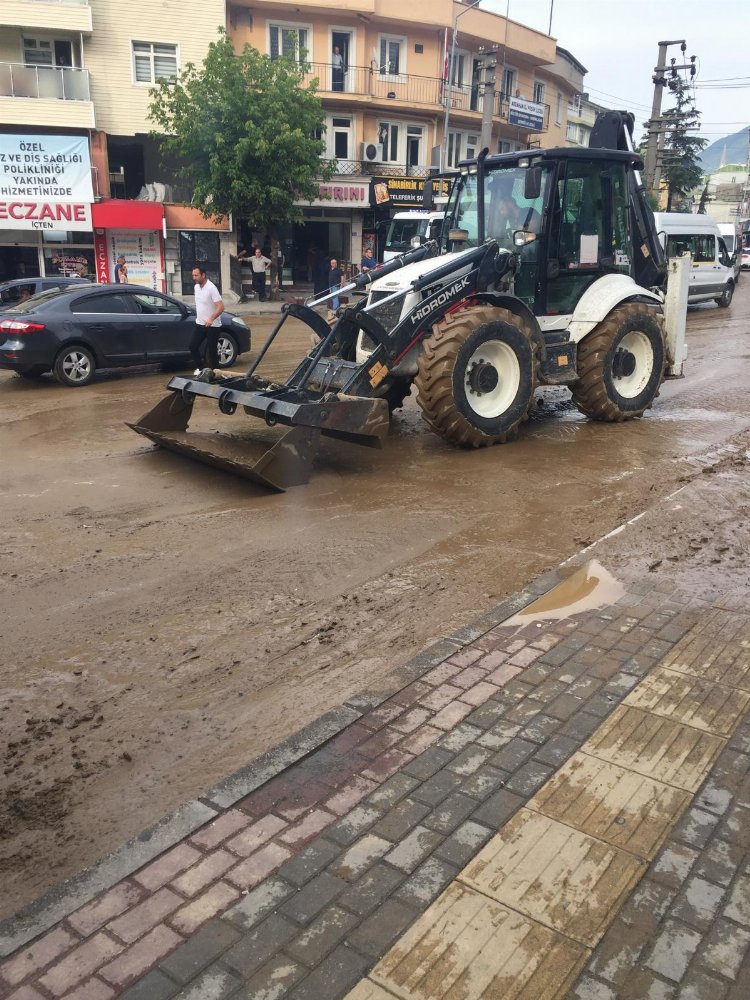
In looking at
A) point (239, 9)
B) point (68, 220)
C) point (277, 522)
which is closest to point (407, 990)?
point (277, 522)

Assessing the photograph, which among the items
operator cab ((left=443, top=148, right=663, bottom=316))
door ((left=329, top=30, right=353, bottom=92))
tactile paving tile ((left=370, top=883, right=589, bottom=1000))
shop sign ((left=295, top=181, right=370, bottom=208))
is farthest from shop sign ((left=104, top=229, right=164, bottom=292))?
tactile paving tile ((left=370, top=883, right=589, bottom=1000))

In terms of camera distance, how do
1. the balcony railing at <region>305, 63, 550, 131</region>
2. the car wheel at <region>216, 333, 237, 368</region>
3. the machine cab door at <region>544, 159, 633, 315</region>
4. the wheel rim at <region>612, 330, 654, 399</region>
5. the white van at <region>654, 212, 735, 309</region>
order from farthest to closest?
1. the balcony railing at <region>305, 63, 550, 131</region>
2. the white van at <region>654, 212, 735, 309</region>
3. the car wheel at <region>216, 333, 237, 368</region>
4. the wheel rim at <region>612, 330, 654, 399</region>
5. the machine cab door at <region>544, 159, 633, 315</region>

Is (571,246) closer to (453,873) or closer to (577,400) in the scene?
(577,400)

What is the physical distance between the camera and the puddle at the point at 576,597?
16.7 feet

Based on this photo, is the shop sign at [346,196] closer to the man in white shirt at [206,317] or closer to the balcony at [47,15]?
the balcony at [47,15]

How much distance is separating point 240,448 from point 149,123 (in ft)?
81.3

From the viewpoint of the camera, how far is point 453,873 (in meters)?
3.04

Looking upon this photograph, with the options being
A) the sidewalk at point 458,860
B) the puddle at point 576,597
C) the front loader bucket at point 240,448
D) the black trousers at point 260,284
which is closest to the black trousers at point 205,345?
the front loader bucket at point 240,448

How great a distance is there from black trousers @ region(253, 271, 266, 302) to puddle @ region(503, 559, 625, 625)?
2495 centimetres

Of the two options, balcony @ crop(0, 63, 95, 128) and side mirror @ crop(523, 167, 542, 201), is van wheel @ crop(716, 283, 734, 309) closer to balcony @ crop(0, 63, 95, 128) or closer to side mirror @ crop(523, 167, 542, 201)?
side mirror @ crop(523, 167, 542, 201)

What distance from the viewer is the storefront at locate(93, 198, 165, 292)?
2780cm

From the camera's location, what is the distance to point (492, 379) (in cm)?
873

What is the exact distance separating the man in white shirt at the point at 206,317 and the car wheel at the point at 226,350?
0.67m

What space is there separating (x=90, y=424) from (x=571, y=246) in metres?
6.03
